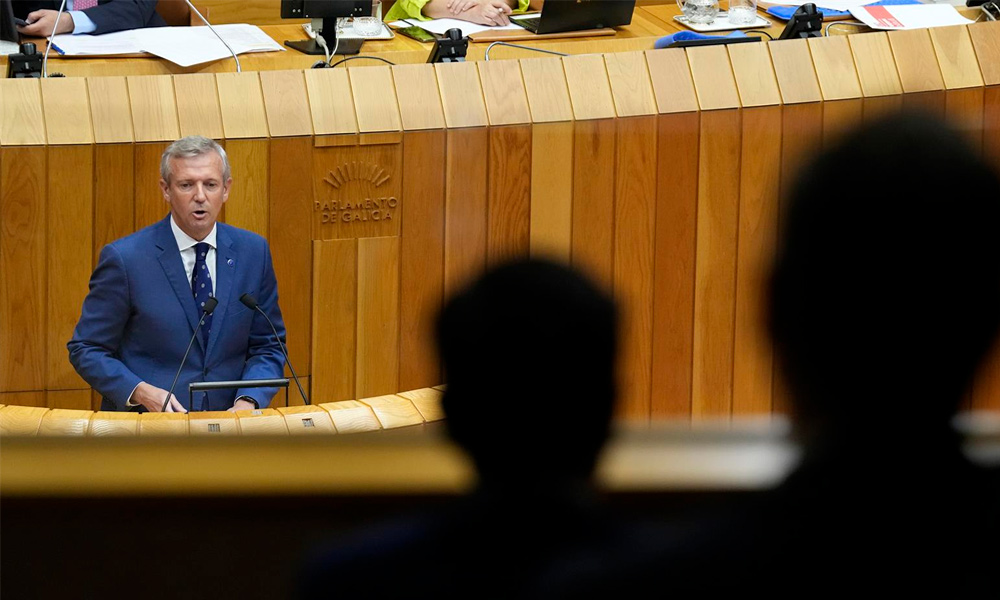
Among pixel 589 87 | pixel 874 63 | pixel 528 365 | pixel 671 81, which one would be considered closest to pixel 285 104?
pixel 589 87

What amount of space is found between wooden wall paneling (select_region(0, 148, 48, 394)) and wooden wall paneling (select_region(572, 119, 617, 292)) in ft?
4.20

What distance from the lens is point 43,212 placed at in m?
3.17

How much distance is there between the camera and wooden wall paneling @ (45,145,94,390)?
3160mm

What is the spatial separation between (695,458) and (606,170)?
3.13 metres

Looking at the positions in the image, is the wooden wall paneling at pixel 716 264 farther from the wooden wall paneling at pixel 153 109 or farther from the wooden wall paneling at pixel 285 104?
the wooden wall paneling at pixel 153 109

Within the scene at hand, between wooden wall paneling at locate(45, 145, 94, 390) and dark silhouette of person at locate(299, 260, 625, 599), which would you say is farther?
wooden wall paneling at locate(45, 145, 94, 390)

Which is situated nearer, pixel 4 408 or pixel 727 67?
pixel 4 408

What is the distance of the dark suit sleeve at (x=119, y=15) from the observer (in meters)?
4.08

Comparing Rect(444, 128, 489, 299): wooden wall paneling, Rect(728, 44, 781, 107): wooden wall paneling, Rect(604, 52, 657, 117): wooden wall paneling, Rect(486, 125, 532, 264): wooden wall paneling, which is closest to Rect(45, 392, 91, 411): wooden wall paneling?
Rect(444, 128, 489, 299): wooden wall paneling

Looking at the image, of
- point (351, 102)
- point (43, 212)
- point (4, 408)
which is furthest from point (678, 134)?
point (4, 408)

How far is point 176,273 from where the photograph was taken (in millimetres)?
3018

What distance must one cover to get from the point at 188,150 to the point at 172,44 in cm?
96

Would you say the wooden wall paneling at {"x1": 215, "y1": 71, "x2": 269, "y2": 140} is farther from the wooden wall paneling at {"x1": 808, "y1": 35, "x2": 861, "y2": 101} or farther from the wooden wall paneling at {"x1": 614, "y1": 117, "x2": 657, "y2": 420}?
the wooden wall paneling at {"x1": 808, "y1": 35, "x2": 861, "y2": 101}

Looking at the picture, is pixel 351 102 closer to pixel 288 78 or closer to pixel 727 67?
pixel 288 78
